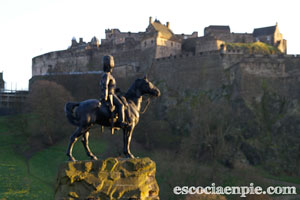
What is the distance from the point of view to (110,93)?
11344 millimetres

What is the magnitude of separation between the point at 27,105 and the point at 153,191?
5041cm

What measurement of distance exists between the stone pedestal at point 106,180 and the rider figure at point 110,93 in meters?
1.14

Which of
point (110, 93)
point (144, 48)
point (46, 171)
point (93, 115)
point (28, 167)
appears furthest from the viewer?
point (144, 48)

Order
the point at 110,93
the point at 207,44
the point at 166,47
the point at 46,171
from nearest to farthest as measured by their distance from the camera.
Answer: the point at 110,93 < the point at 46,171 < the point at 207,44 < the point at 166,47

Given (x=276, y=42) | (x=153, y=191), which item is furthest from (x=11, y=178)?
(x=276, y=42)

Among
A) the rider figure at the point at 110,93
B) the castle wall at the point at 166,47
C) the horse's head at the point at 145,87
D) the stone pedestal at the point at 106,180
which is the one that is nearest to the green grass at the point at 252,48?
the castle wall at the point at 166,47

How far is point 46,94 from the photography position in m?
50.9

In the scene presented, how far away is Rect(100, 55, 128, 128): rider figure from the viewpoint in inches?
441

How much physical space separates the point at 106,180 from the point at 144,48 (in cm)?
→ 5857

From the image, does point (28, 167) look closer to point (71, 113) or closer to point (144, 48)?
point (71, 113)

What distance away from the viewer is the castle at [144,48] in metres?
65.2

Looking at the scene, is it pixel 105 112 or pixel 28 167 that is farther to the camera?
pixel 28 167

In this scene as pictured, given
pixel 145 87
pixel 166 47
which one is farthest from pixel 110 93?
pixel 166 47

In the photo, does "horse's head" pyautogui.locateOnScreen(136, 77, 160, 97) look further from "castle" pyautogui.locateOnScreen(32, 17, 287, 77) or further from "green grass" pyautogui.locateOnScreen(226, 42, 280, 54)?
"green grass" pyautogui.locateOnScreen(226, 42, 280, 54)
